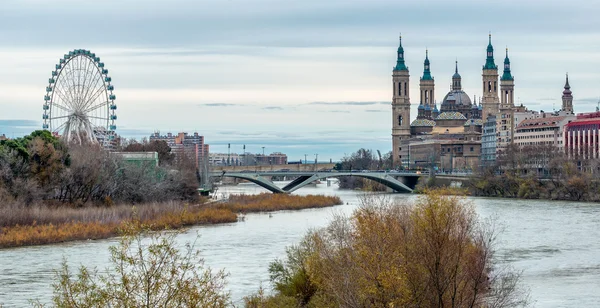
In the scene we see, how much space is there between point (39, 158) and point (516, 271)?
2619 centimetres

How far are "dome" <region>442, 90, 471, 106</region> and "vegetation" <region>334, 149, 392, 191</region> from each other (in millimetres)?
12000

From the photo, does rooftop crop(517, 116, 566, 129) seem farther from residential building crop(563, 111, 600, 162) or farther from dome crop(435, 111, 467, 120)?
dome crop(435, 111, 467, 120)

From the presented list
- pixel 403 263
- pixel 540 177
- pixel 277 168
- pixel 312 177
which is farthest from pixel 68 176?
pixel 277 168

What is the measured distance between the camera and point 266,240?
3900 centimetres

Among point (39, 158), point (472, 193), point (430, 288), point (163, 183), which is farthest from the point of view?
point (472, 193)

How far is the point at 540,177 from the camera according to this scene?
76.8 m

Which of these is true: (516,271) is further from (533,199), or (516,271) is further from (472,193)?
(472,193)

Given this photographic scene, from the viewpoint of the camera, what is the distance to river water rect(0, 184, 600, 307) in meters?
26.0

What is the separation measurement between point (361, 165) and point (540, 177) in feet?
221

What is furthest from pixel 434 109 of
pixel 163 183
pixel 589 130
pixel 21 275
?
pixel 21 275

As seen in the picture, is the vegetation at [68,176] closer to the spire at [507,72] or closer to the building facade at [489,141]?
the building facade at [489,141]

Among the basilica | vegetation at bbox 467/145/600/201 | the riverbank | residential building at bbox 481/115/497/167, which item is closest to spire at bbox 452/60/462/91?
the basilica

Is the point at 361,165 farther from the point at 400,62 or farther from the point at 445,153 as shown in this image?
the point at 400,62

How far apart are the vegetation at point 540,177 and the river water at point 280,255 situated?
17.2 m
